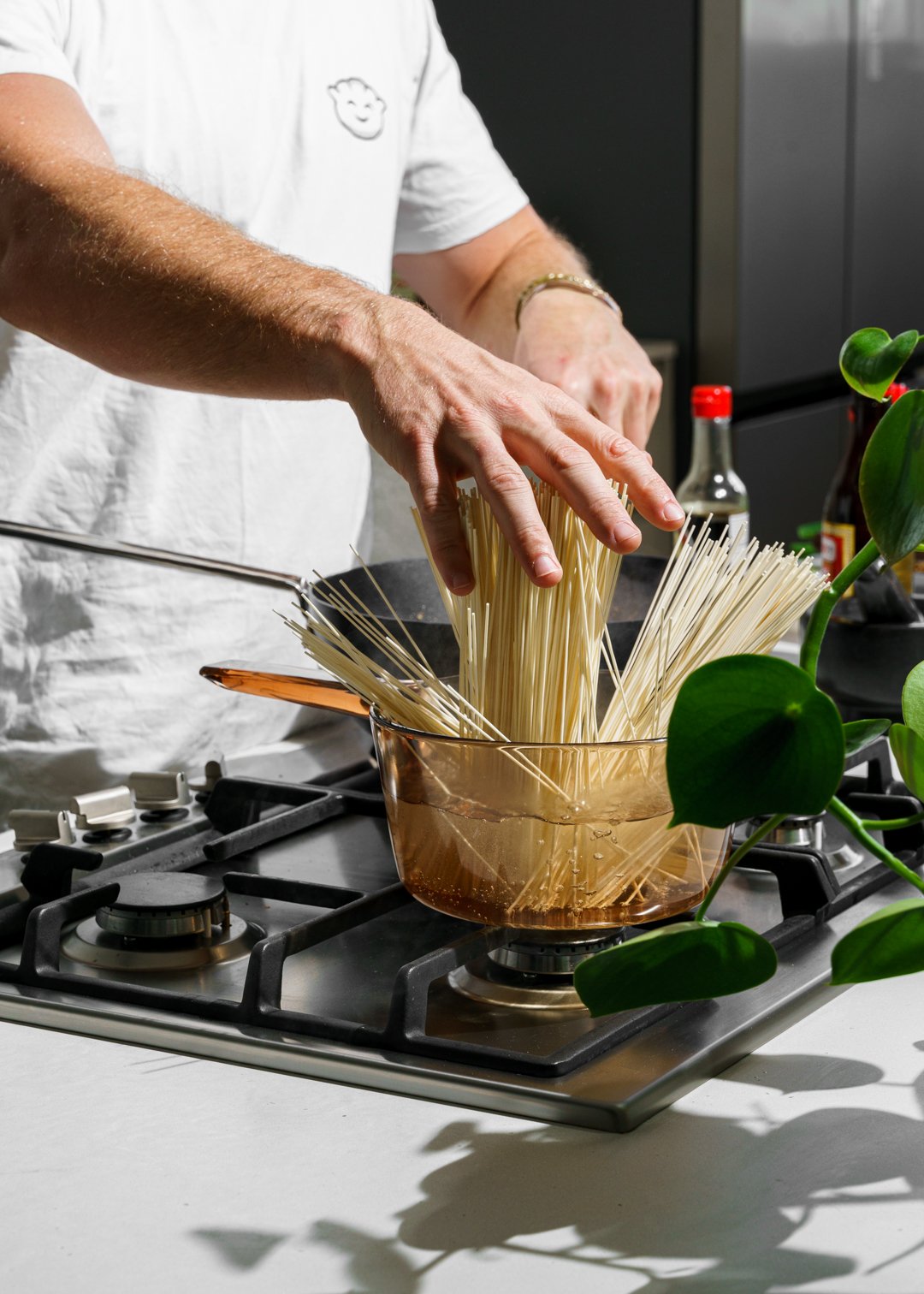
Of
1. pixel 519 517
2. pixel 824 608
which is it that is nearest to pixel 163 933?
pixel 519 517

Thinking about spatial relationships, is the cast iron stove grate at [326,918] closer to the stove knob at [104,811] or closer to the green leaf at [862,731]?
the stove knob at [104,811]

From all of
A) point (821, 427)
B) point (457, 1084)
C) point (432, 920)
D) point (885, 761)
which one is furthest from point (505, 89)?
point (457, 1084)

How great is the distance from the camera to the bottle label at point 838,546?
1401 millimetres

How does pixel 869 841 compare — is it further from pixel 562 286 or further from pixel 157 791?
pixel 562 286

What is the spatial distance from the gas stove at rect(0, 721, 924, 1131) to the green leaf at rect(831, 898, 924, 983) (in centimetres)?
14

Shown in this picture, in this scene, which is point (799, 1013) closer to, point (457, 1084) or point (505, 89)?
point (457, 1084)

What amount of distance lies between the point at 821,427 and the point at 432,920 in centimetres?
240

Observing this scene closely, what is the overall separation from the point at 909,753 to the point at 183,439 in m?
0.92

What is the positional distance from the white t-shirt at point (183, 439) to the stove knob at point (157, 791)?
0.27 metres

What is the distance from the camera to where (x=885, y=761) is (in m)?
0.97

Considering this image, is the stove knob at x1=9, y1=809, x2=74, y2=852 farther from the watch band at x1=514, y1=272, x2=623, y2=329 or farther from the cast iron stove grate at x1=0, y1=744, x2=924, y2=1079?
the watch band at x1=514, y1=272, x2=623, y2=329

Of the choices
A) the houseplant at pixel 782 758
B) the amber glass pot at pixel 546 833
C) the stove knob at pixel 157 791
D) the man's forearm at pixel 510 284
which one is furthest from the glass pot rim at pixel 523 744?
the man's forearm at pixel 510 284

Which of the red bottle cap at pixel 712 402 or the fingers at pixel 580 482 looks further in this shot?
the red bottle cap at pixel 712 402

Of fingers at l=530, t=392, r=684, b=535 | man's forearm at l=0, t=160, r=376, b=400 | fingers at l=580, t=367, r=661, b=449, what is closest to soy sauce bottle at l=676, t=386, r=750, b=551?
fingers at l=580, t=367, r=661, b=449
